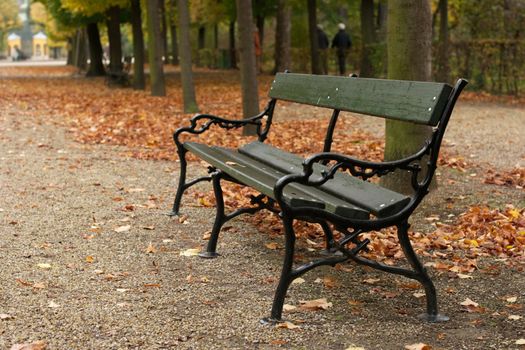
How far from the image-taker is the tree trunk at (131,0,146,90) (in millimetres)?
23344

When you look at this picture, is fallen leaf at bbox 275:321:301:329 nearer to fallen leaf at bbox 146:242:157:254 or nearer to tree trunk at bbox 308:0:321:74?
fallen leaf at bbox 146:242:157:254

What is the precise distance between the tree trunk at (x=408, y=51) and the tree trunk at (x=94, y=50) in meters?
29.5

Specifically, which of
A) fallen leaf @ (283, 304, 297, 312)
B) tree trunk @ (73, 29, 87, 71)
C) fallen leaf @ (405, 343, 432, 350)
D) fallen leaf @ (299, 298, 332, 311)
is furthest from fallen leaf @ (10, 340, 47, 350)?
tree trunk @ (73, 29, 87, 71)

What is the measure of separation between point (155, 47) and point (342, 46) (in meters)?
11.8

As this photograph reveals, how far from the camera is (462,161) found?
9.95m

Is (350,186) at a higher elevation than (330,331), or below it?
higher

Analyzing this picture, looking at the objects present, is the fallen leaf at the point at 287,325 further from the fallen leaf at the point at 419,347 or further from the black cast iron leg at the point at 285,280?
the fallen leaf at the point at 419,347

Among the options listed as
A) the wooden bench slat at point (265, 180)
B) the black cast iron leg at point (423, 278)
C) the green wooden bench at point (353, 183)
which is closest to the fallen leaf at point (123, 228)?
the wooden bench slat at point (265, 180)

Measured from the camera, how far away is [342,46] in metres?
29.6

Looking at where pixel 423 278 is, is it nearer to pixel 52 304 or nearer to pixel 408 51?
pixel 52 304

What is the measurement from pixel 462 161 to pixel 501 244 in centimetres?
420

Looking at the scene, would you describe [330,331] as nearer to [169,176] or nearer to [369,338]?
[369,338]

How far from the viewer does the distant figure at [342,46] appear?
29031mm

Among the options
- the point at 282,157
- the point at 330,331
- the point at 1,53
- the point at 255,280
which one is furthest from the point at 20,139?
the point at 1,53
